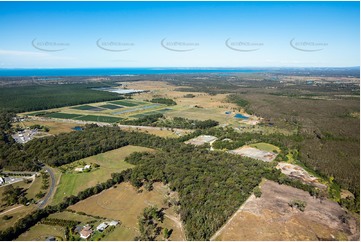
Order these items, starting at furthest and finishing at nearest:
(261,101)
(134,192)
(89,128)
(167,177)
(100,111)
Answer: (261,101) → (100,111) → (89,128) → (167,177) → (134,192)

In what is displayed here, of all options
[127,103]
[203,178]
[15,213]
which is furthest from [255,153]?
[127,103]

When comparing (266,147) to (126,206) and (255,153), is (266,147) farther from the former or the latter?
(126,206)

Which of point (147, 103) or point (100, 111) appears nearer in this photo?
point (100, 111)

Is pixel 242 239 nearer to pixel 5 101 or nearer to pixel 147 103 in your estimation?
pixel 147 103

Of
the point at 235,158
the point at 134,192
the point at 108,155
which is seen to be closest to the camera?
the point at 134,192

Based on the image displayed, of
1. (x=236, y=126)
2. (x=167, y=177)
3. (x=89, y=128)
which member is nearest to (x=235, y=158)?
(x=167, y=177)

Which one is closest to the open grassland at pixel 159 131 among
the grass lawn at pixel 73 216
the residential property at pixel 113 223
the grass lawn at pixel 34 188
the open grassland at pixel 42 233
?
the grass lawn at pixel 34 188
